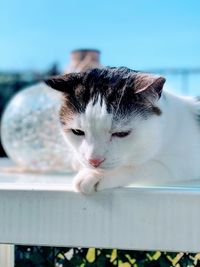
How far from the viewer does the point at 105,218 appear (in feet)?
2.04

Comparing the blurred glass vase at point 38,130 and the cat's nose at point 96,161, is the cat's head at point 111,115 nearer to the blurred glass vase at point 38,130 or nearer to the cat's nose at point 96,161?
the cat's nose at point 96,161

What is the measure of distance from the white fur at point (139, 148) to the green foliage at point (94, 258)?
126mm

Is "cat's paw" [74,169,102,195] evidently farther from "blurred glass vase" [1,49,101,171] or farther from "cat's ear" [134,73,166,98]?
"blurred glass vase" [1,49,101,171]

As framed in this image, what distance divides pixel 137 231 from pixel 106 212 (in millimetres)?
48

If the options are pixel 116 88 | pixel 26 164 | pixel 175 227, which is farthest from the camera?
pixel 26 164

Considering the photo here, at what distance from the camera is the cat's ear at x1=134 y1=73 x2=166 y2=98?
0.69m

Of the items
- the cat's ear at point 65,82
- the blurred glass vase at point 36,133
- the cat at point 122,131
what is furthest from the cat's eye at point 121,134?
the blurred glass vase at point 36,133

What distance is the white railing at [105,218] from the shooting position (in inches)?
23.7

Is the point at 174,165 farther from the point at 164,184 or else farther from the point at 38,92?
the point at 38,92

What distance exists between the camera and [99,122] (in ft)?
2.22

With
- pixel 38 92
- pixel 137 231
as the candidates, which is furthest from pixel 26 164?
pixel 137 231

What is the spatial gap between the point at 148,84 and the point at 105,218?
21 cm

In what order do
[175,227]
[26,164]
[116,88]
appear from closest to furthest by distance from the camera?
[175,227] → [116,88] → [26,164]

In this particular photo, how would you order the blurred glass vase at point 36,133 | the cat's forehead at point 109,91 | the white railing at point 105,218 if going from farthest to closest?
1. the blurred glass vase at point 36,133
2. the cat's forehead at point 109,91
3. the white railing at point 105,218
